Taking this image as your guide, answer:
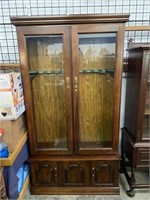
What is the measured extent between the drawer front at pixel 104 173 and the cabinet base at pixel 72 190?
5 centimetres

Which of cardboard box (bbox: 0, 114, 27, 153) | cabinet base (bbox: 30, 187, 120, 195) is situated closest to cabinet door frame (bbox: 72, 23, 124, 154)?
cabinet base (bbox: 30, 187, 120, 195)

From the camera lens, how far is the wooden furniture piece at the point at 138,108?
1.35 m

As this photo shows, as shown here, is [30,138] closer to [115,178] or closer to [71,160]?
[71,160]

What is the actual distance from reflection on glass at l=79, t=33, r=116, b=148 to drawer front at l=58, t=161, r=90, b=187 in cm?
20

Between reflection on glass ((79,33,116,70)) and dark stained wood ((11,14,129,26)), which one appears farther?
reflection on glass ((79,33,116,70))

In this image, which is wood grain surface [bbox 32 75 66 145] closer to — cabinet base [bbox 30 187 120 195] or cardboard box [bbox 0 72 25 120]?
cardboard box [bbox 0 72 25 120]

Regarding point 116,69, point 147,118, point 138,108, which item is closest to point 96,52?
point 116,69

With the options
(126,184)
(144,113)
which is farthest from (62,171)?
(144,113)

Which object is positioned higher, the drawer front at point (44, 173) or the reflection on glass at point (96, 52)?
the reflection on glass at point (96, 52)

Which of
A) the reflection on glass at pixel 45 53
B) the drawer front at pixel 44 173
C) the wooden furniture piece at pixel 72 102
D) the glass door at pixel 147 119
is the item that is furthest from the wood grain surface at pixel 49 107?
the glass door at pixel 147 119

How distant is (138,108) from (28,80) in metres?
1.02

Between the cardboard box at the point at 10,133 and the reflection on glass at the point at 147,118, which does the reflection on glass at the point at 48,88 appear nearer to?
the cardboard box at the point at 10,133

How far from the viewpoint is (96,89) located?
5.57ft

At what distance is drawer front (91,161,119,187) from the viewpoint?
1615 mm
